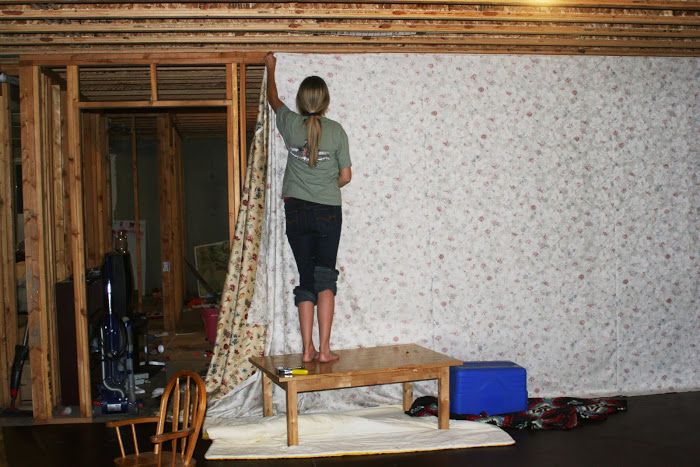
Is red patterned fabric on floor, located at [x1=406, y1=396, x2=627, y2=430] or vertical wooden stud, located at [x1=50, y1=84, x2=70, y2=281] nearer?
red patterned fabric on floor, located at [x1=406, y1=396, x2=627, y2=430]

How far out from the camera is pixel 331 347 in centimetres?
573

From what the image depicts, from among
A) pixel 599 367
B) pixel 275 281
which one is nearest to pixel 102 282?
pixel 275 281

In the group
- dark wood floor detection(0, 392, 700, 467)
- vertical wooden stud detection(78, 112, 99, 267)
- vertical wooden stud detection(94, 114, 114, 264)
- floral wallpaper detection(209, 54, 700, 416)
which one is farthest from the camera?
vertical wooden stud detection(94, 114, 114, 264)

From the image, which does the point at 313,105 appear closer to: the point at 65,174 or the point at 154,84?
the point at 154,84

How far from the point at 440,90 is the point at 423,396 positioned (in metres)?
2.35

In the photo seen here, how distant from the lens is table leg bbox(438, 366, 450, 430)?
5.02 meters

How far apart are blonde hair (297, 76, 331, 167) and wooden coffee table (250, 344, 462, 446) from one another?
4.36 ft

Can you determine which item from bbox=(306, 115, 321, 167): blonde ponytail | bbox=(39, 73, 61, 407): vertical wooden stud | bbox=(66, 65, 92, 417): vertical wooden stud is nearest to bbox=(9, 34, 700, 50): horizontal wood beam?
bbox=(66, 65, 92, 417): vertical wooden stud

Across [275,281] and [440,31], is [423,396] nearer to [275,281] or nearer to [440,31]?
[275,281]

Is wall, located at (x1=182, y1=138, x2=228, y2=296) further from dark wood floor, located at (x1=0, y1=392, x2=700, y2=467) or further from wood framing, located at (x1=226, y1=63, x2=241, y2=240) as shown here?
dark wood floor, located at (x1=0, y1=392, x2=700, y2=467)

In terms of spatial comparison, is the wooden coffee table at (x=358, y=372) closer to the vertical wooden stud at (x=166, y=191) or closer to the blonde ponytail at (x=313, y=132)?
the blonde ponytail at (x=313, y=132)

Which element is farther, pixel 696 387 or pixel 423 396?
pixel 696 387

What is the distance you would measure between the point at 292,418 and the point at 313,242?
118 centimetres

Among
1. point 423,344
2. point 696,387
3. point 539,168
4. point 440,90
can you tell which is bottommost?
point 696,387
